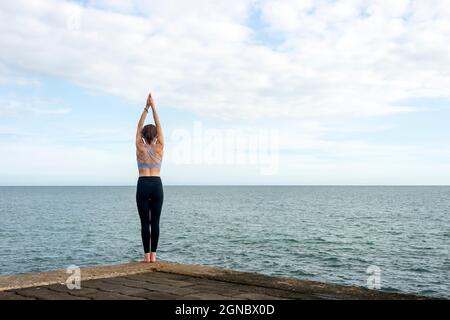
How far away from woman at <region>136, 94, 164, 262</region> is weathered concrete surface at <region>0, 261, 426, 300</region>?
2.75 ft

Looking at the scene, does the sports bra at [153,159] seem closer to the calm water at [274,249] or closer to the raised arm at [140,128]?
the raised arm at [140,128]

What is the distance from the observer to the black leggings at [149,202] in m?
6.53

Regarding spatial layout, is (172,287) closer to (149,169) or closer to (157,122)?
(149,169)

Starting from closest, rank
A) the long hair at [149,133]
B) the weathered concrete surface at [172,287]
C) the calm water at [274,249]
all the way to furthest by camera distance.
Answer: the weathered concrete surface at [172,287]
the long hair at [149,133]
the calm water at [274,249]

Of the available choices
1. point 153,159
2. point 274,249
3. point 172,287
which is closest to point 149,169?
point 153,159

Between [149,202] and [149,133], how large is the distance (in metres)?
1.02

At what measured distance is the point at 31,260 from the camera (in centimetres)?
2989

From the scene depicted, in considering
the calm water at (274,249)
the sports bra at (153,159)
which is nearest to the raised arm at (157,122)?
the sports bra at (153,159)

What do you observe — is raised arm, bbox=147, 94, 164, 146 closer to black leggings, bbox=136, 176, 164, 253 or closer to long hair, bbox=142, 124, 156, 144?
long hair, bbox=142, 124, 156, 144

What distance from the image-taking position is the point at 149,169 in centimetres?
657

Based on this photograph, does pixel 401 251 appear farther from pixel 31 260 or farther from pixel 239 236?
pixel 31 260

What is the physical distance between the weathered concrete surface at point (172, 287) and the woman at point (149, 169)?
838mm
